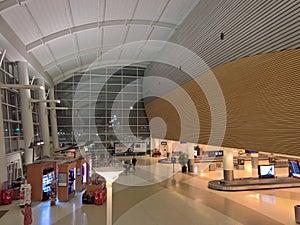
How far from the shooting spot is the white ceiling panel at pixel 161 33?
61.8 feet

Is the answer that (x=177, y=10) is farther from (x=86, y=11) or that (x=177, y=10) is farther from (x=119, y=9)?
(x=86, y=11)

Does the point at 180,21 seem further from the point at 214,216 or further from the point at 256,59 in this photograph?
the point at 214,216

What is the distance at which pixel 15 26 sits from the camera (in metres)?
12.6

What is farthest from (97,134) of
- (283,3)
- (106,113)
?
(283,3)

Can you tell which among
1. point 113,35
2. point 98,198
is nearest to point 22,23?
point 113,35

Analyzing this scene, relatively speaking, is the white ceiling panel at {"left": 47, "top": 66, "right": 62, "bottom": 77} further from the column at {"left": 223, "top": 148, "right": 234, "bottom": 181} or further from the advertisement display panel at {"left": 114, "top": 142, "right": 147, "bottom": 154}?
the column at {"left": 223, "top": 148, "right": 234, "bottom": 181}

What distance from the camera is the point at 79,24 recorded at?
15.4m

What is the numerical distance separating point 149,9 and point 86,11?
3571 mm

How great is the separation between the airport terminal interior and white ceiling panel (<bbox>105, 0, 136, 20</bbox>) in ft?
0.36

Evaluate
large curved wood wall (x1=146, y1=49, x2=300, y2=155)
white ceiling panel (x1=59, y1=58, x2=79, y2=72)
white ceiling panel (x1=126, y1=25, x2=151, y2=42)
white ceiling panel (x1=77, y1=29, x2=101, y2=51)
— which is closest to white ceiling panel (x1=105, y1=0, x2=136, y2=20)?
white ceiling panel (x1=126, y1=25, x2=151, y2=42)

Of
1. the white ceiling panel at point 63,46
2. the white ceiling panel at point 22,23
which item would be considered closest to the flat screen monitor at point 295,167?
the white ceiling panel at point 22,23

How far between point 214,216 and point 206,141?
5521 mm

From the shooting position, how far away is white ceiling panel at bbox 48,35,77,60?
17.5m

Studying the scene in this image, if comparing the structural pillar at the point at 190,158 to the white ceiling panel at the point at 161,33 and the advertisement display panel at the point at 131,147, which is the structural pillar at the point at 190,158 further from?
the advertisement display panel at the point at 131,147
